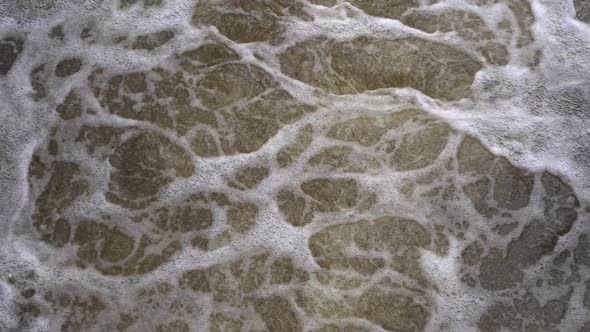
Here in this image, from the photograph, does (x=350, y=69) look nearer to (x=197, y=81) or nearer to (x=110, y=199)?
(x=197, y=81)

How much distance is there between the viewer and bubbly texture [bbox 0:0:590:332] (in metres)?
2.31

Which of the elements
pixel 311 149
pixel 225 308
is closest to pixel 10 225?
pixel 225 308

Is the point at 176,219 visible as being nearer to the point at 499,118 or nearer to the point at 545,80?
the point at 499,118

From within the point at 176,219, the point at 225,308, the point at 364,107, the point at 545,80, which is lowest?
the point at 225,308

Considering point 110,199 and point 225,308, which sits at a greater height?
point 110,199

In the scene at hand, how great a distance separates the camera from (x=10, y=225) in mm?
2410

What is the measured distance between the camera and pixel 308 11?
8.28 ft

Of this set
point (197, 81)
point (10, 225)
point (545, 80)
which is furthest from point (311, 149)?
point (10, 225)

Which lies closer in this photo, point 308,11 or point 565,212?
point 565,212

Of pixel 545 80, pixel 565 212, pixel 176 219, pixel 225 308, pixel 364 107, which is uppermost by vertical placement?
pixel 545 80

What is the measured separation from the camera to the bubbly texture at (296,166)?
231cm

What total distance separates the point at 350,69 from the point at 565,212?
3.54ft

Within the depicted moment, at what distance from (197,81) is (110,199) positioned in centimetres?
63

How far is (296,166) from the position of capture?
7.95 ft
